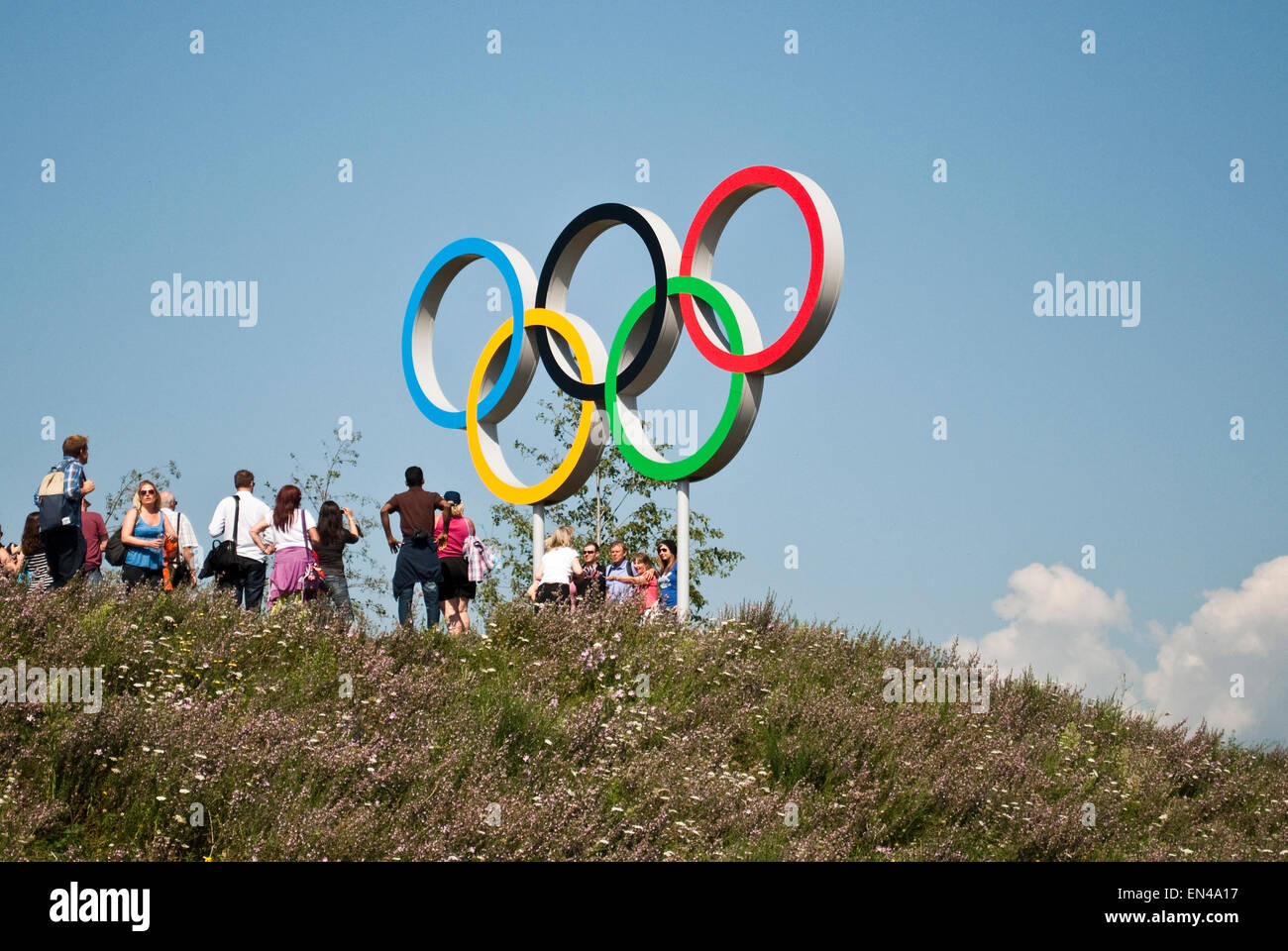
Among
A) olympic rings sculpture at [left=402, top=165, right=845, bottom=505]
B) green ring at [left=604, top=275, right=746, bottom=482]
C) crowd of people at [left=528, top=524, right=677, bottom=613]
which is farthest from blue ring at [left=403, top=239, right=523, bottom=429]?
crowd of people at [left=528, top=524, right=677, bottom=613]

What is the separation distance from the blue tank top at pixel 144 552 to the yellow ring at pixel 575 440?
4.47 meters

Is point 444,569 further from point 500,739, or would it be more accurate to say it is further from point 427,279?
point 500,739

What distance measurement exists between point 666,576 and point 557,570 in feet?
4.35

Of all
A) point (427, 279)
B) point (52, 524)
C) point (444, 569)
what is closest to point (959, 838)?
point (444, 569)

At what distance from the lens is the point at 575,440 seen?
54.8 feet

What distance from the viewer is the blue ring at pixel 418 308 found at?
16906 mm

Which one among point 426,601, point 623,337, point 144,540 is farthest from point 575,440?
point 144,540

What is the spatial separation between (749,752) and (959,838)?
5.65ft

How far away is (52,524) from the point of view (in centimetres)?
1323

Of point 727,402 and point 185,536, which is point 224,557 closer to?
point 185,536

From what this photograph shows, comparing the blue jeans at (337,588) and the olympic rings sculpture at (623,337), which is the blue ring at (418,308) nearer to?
the olympic rings sculpture at (623,337)

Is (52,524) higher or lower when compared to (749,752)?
higher

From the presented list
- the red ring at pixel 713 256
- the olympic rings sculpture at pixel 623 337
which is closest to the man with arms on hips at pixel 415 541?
the olympic rings sculpture at pixel 623 337

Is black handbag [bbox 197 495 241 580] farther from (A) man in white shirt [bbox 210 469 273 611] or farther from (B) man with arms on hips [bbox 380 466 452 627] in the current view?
(B) man with arms on hips [bbox 380 466 452 627]
